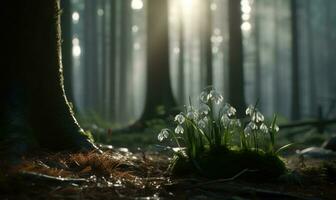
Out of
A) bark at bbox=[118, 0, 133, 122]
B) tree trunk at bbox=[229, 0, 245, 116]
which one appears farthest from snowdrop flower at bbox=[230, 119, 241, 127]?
bark at bbox=[118, 0, 133, 122]

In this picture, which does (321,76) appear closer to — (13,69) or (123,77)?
(123,77)

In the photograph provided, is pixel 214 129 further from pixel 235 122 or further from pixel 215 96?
pixel 215 96

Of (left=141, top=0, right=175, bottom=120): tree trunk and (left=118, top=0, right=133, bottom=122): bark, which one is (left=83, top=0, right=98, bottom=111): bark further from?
(left=141, top=0, right=175, bottom=120): tree trunk

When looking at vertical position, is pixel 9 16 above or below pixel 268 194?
above

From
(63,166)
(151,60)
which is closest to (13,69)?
(63,166)

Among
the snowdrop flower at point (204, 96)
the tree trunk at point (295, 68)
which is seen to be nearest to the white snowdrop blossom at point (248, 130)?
the snowdrop flower at point (204, 96)

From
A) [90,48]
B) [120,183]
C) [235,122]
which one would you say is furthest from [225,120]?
[90,48]

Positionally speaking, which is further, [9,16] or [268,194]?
[9,16]
